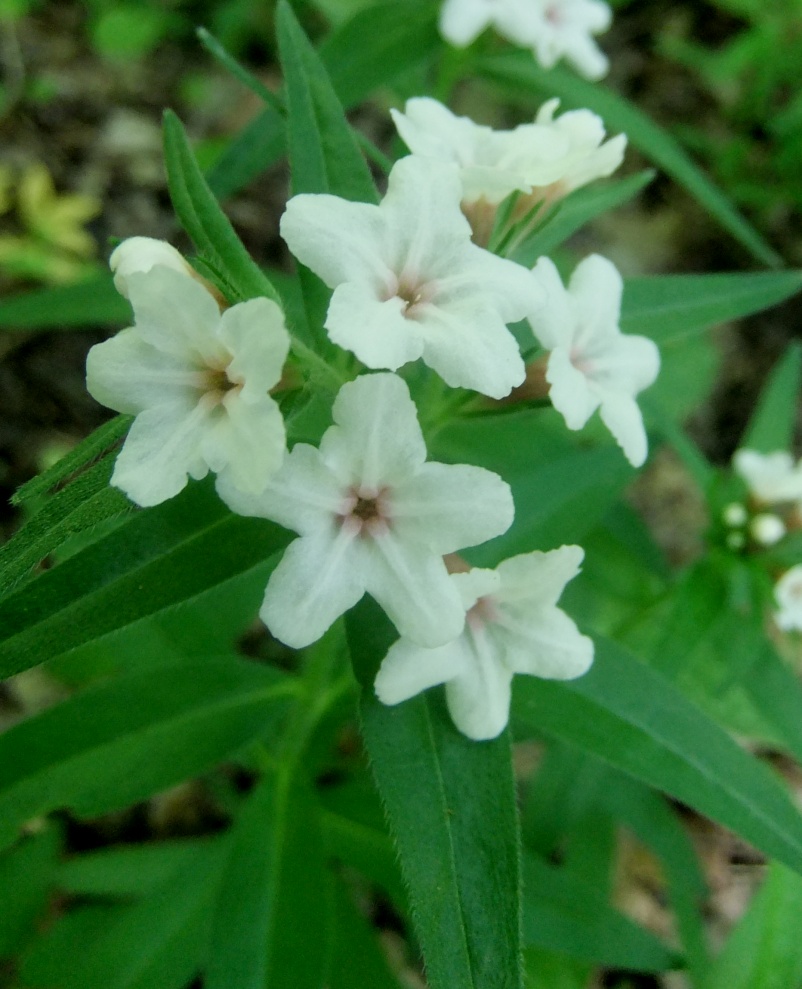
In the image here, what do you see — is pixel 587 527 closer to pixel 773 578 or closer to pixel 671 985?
pixel 773 578

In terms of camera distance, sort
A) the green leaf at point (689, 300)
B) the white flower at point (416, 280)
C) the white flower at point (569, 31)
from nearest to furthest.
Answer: the white flower at point (416, 280)
the green leaf at point (689, 300)
the white flower at point (569, 31)

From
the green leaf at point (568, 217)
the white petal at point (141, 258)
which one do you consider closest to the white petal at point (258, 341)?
the white petal at point (141, 258)

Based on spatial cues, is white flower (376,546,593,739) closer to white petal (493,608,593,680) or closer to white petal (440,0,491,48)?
white petal (493,608,593,680)

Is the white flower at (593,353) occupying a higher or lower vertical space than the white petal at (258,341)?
lower

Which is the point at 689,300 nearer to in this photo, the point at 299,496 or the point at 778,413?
the point at 778,413

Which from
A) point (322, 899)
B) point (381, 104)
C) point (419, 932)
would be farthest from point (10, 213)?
point (419, 932)

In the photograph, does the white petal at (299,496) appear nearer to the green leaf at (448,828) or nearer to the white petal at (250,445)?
the white petal at (250,445)
